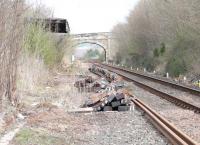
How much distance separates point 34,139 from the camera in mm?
9234

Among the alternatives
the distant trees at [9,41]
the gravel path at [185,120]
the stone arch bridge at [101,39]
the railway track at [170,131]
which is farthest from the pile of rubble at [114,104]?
the stone arch bridge at [101,39]

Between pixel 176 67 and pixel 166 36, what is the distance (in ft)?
21.3

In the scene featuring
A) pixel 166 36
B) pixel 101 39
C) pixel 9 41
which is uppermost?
pixel 101 39

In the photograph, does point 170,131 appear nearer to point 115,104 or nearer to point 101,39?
point 115,104

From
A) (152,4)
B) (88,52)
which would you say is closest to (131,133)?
(152,4)

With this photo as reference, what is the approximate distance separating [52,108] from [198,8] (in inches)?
810

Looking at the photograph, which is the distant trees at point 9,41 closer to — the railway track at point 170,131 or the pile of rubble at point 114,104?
the pile of rubble at point 114,104

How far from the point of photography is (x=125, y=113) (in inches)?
538

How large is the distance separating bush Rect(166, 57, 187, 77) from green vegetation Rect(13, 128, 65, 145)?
28160 mm

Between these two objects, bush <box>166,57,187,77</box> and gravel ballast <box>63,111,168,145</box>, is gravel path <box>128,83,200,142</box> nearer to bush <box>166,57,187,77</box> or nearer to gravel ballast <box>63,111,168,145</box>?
gravel ballast <box>63,111,168,145</box>

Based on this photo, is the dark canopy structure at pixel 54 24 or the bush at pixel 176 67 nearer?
the dark canopy structure at pixel 54 24

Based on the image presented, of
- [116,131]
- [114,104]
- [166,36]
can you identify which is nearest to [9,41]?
[116,131]

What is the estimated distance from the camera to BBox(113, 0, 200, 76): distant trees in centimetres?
3459

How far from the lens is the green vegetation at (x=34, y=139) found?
891 cm
